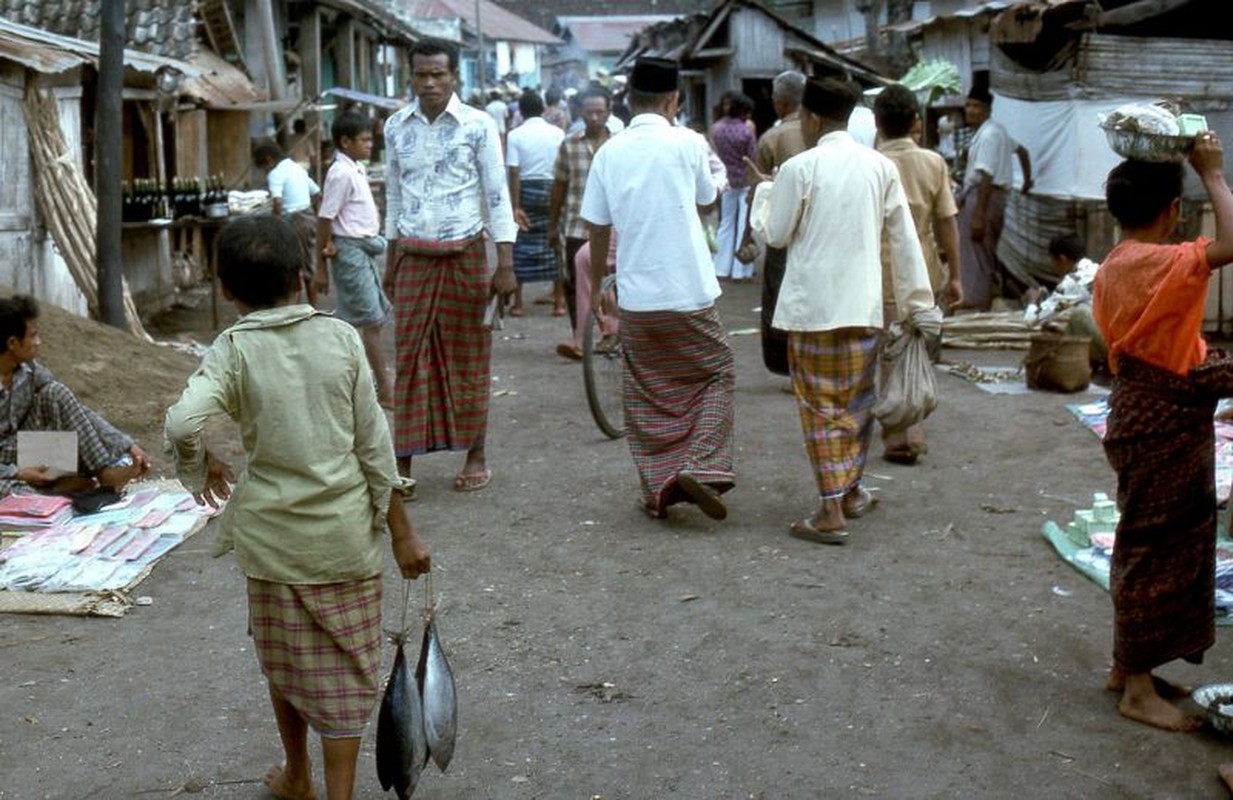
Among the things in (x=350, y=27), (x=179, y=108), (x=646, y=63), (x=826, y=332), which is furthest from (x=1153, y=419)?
(x=350, y=27)

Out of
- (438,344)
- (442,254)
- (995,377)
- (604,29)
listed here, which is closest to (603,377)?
(438,344)

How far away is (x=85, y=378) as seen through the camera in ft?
31.7

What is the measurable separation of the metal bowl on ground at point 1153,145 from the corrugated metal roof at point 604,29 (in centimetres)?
8224

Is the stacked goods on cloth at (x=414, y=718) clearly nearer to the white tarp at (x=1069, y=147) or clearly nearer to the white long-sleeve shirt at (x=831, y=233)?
the white long-sleeve shirt at (x=831, y=233)

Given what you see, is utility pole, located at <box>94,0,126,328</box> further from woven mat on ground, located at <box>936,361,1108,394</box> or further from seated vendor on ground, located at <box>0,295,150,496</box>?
woven mat on ground, located at <box>936,361,1108,394</box>

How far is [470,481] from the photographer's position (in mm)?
7875

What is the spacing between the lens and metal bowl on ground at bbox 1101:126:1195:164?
14.6ft

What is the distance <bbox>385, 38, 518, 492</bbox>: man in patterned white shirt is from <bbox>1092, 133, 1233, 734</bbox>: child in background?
3563 millimetres

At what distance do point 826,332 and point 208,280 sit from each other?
492 inches

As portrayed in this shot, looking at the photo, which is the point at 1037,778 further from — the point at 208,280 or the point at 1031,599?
the point at 208,280

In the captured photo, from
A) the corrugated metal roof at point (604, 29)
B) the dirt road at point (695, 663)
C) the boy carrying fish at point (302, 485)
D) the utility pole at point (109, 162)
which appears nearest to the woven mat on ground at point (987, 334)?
the dirt road at point (695, 663)

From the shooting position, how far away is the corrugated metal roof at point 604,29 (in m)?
86.4

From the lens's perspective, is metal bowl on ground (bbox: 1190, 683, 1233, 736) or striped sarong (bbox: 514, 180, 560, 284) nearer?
metal bowl on ground (bbox: 1190, 683, 1233, 736)

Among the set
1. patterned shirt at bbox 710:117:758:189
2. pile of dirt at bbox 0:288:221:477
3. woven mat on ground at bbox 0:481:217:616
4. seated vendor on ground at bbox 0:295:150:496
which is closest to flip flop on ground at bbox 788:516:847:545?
woven mat on ground at bbox 0:481:217:616
